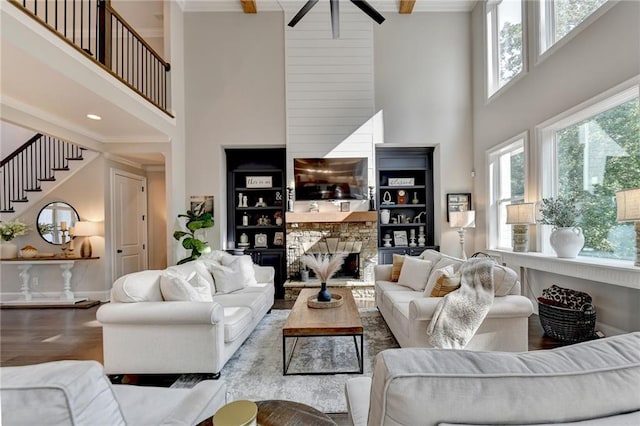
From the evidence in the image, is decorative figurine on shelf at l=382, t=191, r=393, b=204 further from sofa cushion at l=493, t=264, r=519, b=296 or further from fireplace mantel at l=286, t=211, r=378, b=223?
sofa cushion at l=493, t=264, r=519, b=296

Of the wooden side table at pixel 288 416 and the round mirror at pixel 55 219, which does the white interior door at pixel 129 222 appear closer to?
the round mirror at pixel 55 219

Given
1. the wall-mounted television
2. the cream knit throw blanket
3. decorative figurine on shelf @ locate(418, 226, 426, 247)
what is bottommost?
the cream knit throw blanket

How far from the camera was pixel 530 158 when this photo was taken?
425 centimetres

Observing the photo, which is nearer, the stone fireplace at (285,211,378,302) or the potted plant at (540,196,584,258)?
the potted plant at (540,196,584,258)

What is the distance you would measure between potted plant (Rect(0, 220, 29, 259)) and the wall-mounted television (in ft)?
15.7

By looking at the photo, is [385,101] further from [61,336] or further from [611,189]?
[61,336]

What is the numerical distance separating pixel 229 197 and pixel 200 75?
2.34 meters

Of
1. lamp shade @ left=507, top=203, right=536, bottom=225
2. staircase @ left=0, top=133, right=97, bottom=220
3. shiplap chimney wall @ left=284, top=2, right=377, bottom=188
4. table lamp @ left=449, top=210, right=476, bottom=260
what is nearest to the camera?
lamp shade @ left=507, top=203, right=536, bottom=225

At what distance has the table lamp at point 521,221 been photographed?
3988 millimetres

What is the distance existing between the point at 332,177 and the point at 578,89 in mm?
3599

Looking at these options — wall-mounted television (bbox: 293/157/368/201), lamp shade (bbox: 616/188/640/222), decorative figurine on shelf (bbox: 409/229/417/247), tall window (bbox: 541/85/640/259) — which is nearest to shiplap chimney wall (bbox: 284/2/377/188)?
wall-mounted television (bbox: 293/157/368/201)

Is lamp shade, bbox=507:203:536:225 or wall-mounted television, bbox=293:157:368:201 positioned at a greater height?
wall-mounted television, bbox=293:157:368:201

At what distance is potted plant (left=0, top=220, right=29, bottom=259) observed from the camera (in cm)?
515

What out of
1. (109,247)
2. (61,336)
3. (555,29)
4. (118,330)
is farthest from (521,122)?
(109,247)
